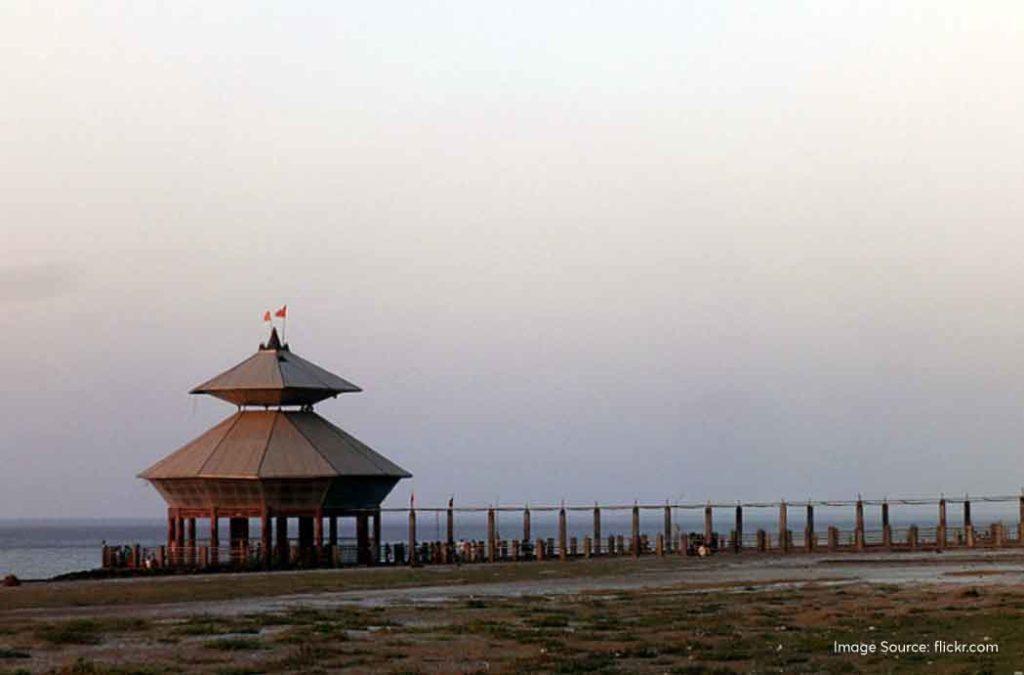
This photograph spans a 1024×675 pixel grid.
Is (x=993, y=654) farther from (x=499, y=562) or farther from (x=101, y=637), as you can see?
(x=499, y=562)

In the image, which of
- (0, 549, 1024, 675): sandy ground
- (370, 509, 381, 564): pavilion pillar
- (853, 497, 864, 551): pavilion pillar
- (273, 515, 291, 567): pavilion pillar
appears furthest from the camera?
(853, 497, 864, 551): pavilion pillar

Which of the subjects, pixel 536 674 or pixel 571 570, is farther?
pixel 571 570

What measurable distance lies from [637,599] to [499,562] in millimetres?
30569

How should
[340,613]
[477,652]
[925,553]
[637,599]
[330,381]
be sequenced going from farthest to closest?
[925,553]
[330,381]
[637,599]
[340,613]
[477,652]

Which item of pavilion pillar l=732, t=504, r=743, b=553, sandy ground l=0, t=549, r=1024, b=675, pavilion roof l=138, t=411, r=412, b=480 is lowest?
sandy ground l=0, t=549, r=1024, b=675

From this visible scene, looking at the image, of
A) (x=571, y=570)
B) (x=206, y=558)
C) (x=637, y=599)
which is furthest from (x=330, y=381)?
(x=637, y=599)

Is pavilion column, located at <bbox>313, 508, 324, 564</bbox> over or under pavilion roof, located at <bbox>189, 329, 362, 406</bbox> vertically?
under

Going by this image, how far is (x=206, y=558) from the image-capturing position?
67562 millimetres

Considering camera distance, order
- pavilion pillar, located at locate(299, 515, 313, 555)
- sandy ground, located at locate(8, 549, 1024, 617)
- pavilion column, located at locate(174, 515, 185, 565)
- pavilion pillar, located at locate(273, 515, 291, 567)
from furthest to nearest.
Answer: pavilion pillar, located at locate(299, 515, 313, 555), pavilion column, located at locate(174, 515, 185, 565), pavilion pillar, located at locate(273, 515, 291, 567), sandy ground, located at locate(8, 549, 1024, 617)

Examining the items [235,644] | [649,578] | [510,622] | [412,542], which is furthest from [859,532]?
[235,644]

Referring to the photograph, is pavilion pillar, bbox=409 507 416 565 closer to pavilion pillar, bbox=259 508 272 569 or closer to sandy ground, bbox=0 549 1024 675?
pavilion pillar, bbox=259 508 272 569

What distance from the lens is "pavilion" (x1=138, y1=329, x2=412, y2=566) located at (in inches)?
2638

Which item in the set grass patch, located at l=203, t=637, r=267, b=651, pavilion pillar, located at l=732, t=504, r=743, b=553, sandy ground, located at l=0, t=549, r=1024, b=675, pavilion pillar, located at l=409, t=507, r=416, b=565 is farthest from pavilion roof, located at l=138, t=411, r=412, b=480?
grass patch, located at l=203, t=637, r=267, b=651

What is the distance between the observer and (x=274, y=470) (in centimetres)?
6644
